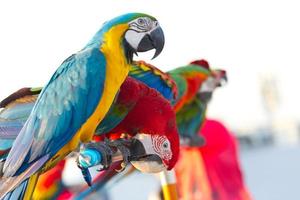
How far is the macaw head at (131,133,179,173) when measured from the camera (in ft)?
2.08

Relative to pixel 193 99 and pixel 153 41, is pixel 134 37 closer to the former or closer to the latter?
pixel 153 41

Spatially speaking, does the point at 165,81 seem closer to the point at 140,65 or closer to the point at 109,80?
the point at 140,65

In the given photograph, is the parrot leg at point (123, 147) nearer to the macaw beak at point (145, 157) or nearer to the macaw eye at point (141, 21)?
the macaw beak at point (145, 157)

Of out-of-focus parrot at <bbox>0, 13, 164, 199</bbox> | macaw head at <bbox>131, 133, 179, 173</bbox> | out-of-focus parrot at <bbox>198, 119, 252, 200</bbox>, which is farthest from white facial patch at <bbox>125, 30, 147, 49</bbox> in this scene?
out-of-focus parrot at <bbox>198, 119, 252, 200</bbox>

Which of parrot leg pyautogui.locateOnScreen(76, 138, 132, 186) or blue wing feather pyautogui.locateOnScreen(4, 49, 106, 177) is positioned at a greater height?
blue wing feather pyautogui.locateOnScreen(4, 49, 106, 177)

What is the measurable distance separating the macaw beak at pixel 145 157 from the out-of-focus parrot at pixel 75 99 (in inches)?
2.1

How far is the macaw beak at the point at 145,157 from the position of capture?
632 millimetres

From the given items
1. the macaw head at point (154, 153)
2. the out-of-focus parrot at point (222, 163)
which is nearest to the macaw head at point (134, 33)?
the macaw head at point (154, 153)

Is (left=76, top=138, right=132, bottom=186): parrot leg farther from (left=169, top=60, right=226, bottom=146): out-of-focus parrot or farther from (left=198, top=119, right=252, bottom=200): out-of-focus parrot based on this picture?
(left=198, top=119, right=252, bottom=200): out-of-focus parrot

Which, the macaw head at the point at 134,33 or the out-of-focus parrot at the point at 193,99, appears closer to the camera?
the macaw head at the point at 134,33

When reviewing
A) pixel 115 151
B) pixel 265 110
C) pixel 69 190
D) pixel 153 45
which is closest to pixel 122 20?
pixel 153 45

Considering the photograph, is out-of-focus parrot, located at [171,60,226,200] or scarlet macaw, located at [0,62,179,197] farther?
out-of-focus parrot, located at [171,60,226,200]

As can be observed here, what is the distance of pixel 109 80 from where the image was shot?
634mm

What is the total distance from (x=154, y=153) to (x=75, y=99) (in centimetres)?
11
